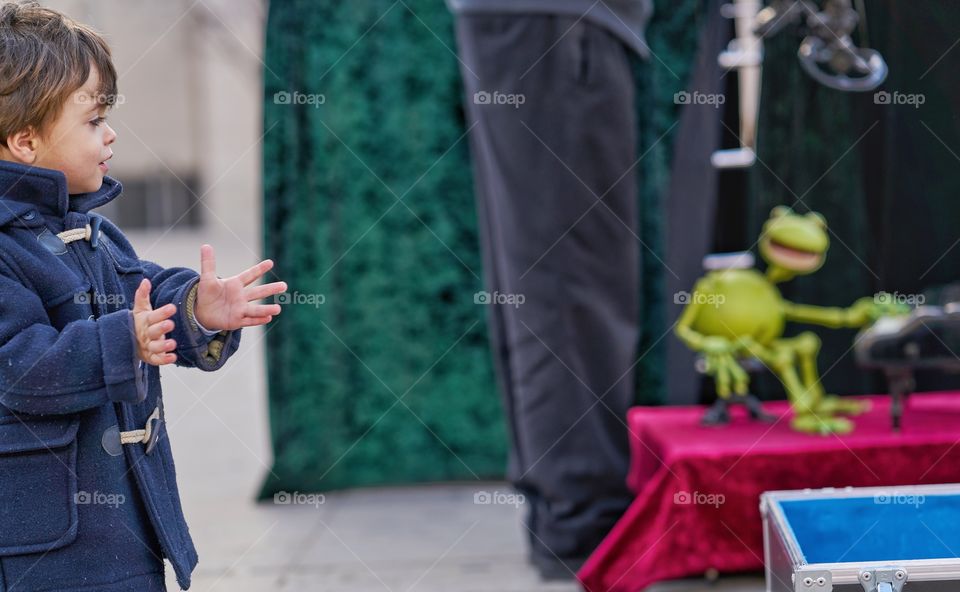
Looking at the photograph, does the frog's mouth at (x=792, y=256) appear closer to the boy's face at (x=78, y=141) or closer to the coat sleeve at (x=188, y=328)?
the coat sleeve at (x=188, y=328)

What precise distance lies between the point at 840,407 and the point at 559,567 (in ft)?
2.78

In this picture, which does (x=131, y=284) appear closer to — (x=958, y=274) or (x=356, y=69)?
(x=356, y=69)

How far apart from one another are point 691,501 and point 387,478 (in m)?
1.65

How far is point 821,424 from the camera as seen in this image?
258cm

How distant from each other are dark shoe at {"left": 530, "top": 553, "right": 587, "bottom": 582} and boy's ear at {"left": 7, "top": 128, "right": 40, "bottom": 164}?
1.84m

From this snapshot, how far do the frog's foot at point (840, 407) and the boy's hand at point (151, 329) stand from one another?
1.83 metres

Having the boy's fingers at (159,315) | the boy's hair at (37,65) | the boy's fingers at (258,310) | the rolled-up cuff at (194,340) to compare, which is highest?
the boy's hair at (37,65)

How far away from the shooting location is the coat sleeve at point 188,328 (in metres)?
1.47

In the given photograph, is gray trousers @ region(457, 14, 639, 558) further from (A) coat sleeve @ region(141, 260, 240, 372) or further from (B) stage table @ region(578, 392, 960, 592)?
(A) coat sleeve @ region(141, 260, 240, 372)

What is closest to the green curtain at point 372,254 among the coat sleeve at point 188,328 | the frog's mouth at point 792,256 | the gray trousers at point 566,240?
the gray trousers at point 566,240

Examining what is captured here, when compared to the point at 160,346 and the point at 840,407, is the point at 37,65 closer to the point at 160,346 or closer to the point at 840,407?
the point at 160,346

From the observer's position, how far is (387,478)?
3869mm

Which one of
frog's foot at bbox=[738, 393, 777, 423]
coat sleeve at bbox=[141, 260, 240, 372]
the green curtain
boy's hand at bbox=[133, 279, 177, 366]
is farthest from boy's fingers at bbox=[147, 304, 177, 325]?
the green curtain

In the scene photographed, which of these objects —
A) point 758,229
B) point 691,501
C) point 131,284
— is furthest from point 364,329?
point 131,284
